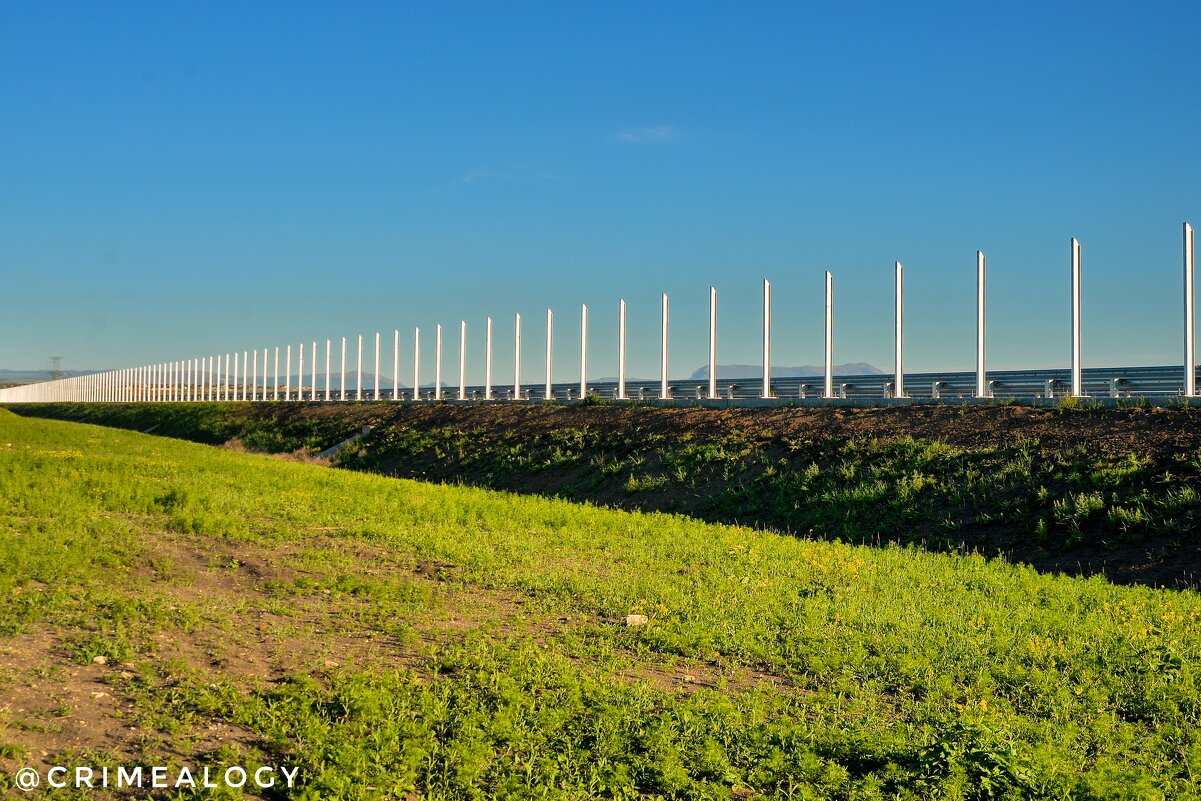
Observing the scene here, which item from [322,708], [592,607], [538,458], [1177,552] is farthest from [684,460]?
[322,708]

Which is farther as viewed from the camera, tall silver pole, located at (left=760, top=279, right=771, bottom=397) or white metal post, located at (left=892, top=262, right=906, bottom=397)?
tall silver pole, located at (left=760, top=279, right=771, bottom=397)

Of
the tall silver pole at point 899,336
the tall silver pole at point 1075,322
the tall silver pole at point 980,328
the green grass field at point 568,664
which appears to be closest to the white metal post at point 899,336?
the tall silver pole at point 899,336

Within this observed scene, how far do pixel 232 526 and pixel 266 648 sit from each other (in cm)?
605

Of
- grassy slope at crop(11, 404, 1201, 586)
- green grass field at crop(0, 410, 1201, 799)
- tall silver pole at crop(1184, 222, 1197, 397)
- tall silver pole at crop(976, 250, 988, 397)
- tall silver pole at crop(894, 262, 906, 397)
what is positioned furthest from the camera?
tall silver pole at crop(894, 262, 906, 397)

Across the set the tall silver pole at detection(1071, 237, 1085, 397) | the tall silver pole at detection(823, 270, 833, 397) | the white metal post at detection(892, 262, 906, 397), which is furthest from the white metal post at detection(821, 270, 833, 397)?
the tall silver pole at detection(1071, 237, 1085, 397)

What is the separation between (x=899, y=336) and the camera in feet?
122

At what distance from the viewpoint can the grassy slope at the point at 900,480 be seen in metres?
17.8

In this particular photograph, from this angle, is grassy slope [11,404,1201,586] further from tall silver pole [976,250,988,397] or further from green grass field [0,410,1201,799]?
tall silver pole [976,250,988,397]

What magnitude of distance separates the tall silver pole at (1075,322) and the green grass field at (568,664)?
15727 millimetres

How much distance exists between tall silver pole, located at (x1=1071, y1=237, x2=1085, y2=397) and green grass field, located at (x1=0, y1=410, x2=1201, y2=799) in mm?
15727

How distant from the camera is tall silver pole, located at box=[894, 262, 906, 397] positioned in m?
36.2

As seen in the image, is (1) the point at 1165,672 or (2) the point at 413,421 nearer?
(1) the point at 1165,672

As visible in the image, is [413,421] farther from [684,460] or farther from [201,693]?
[201,693]

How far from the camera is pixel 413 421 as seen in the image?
46531mm
